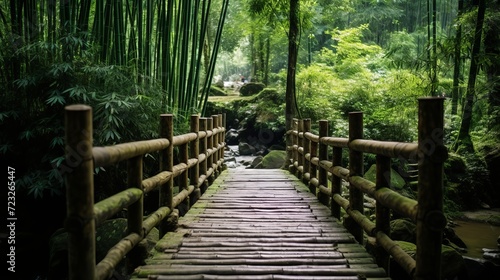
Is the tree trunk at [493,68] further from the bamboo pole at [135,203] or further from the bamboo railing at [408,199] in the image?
the bamboo pole at [135,203]

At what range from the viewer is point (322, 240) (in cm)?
279

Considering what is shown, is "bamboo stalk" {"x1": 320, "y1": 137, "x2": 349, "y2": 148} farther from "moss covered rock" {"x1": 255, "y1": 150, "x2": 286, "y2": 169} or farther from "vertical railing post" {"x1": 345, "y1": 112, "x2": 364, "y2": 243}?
"moss covered rock" {"x1": 255, "y1": 150, "x2": 286, "y2": 169}

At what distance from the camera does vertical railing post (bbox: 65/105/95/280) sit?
1523 mm

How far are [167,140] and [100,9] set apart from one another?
2222mm

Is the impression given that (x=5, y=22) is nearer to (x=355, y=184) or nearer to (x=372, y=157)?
(x=355, y=184)

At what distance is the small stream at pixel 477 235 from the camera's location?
202 inches

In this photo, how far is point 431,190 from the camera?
5.80 feet

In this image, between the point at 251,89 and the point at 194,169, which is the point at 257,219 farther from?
the point at 251,89

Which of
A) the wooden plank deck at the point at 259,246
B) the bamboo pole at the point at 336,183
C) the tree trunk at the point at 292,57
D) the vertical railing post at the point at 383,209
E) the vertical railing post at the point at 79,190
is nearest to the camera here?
the vertical railing post at the point at 79,190

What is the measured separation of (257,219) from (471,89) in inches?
245

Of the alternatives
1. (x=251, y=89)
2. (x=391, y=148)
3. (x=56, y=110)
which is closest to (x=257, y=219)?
(x=391, y=148)

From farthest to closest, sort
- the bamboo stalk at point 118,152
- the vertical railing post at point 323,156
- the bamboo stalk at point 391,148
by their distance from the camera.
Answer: the vertical railing post at point 323,156, the bamboo stalk at point 391,148, the bamboo stalk at point 118,152

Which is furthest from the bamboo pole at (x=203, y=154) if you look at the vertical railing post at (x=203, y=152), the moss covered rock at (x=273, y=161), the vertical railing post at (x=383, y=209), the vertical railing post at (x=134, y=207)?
the moss covered rock at (x=273, y=161)

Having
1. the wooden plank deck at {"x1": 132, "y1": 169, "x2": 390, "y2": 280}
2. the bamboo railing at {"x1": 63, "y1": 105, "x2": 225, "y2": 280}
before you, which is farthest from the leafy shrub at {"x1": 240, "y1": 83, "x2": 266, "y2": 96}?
the bamboo railing at {"x1": 63, "y1": 105, "x2": 225, "y2": 280}
